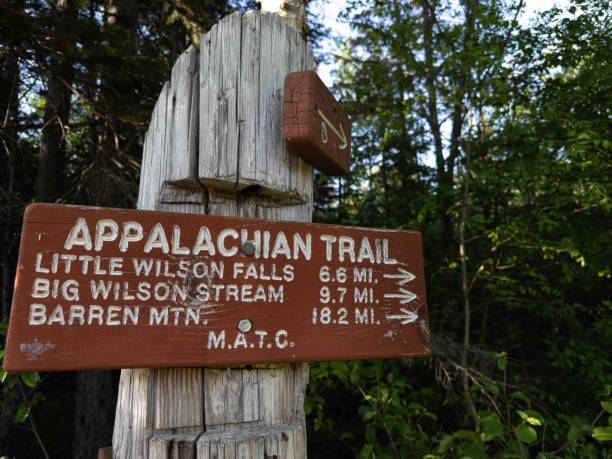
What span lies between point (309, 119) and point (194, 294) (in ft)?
2.02

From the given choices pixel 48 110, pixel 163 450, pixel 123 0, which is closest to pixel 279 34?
pixel 163 450

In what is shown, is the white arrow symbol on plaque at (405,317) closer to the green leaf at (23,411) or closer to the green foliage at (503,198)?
the green foliage at (503,198)

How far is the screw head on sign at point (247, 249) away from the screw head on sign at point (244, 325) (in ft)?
0.59

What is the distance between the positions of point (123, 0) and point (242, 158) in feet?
16.2

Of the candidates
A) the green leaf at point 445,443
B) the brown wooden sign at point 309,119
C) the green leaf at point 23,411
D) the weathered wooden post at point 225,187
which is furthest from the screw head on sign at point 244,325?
the green leaf at point 23,411

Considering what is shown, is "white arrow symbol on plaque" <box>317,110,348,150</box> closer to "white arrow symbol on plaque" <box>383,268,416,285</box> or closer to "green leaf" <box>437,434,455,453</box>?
"white arrow symbol on plaque" <box>383,268,416,285</box>

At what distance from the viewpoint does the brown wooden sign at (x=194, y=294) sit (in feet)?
3.24

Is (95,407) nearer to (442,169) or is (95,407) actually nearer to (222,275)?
(222,275)

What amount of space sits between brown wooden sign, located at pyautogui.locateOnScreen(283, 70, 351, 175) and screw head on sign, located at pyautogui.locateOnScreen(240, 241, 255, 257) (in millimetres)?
351

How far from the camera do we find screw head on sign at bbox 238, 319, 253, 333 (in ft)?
3.61

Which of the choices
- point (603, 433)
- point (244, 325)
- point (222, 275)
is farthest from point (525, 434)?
point (222, 275)

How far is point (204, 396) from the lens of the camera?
1.11m

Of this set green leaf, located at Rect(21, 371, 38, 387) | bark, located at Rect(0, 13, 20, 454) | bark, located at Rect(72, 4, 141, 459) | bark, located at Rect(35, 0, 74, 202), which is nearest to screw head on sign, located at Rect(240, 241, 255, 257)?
green leaf, located at Rect(21, 371, 38, 387)

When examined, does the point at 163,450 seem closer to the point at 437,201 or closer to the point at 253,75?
the point at 253,75
